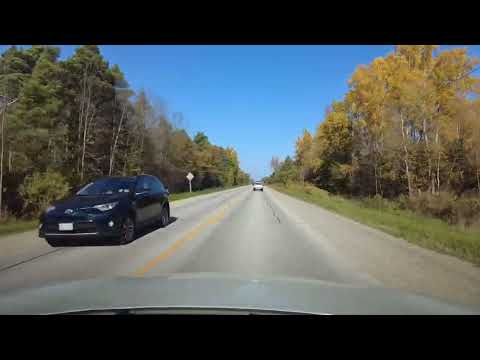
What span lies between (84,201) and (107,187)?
1445mm

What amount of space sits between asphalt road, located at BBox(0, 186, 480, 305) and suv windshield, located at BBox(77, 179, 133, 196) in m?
1.57

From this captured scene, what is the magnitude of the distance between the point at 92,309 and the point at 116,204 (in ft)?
21.8

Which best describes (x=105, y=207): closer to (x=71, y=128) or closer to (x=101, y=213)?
(x=101, y=213)

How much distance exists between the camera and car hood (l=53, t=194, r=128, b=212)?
9180 mm

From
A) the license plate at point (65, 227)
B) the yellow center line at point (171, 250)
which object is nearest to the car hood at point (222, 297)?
the yellow center line at point (171, 250)

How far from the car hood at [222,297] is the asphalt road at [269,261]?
3.28 ft

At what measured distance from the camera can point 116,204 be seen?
9.54m

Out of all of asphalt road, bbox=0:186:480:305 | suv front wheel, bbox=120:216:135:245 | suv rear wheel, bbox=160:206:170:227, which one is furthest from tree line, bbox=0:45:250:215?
suv front wheel, bbox=120:216:135:245

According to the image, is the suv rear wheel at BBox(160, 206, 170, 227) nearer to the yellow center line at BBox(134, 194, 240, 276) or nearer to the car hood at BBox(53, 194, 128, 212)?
the yellow center line at BBox(134, 194, 240, 276)

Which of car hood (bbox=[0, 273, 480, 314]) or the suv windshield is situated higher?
the suv windshield

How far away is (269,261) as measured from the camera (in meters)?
7.60

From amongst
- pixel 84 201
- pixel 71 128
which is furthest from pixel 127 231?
pixel 71 128

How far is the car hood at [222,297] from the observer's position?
320cm

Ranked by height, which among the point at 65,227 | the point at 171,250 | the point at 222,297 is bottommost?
the point at 171,250
